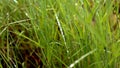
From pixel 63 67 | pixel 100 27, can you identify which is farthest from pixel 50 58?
pixel 100 27

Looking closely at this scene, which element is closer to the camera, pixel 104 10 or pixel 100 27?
pixel 100 27

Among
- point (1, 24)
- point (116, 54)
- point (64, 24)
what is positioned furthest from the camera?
point (1, 24)

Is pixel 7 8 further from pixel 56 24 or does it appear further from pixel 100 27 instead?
pixel 100 27

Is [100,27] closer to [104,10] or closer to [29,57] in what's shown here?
[104,10]

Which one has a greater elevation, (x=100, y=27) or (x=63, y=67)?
(x=100, y=27)

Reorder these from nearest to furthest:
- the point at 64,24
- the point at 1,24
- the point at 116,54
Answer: the point at 116,54, the point at 64,24, the point at 1,24

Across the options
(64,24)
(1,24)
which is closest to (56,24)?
(64,24)
